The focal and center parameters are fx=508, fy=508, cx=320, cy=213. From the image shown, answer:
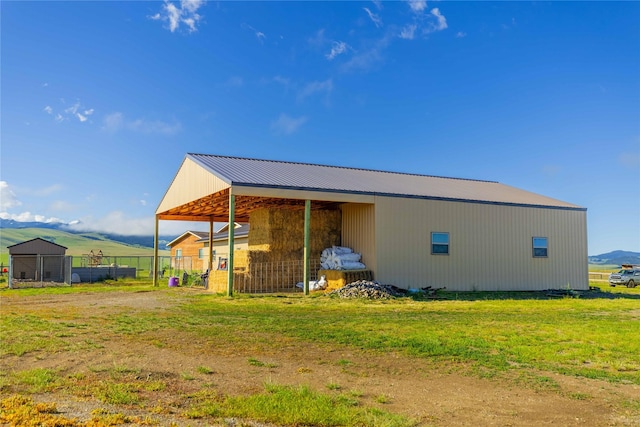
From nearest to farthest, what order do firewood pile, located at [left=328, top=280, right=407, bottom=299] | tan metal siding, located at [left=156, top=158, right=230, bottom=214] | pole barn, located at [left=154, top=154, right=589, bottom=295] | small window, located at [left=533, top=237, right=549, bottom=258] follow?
firewood pile, located at [left=328, top=280, right=407, bottom=299]
tan metal siding, located at [left=156, top=158, right=230, bottom=214]
pole barn, located at [left=154, top=154, right=589, bottom=295]
small window, located at [left=533, top=237, right=549, bottom=258]

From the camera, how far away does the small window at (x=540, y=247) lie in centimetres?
2403

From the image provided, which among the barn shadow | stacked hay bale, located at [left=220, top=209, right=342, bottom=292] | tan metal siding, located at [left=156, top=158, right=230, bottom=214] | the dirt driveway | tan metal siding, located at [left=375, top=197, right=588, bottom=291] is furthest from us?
stacked hay bale, located at [left=220, top=209, right=342, bottom=292]

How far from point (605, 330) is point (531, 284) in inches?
531

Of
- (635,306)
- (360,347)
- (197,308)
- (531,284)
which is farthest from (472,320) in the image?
(531,284)

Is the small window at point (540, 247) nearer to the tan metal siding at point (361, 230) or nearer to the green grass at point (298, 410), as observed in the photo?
the tan metal siding at point (361, 230)

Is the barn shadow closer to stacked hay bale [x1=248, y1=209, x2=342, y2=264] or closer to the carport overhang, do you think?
the carport overhang

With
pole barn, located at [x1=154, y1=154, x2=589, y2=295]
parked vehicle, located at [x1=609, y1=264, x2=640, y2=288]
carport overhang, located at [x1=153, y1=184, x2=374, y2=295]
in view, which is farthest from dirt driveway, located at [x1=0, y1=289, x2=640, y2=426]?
parked vehicle, located at [x1=609, y1=264, x2=640, y2=288]

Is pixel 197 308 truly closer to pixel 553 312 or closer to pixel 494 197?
pixel 553 312

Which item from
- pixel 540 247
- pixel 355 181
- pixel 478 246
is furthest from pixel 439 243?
pixel 540 247

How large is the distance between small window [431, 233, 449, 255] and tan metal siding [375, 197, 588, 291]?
0.19 metres

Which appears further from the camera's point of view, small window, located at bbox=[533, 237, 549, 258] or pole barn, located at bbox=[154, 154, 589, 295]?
small window, located at bbox=[533, 237, 549, 258]

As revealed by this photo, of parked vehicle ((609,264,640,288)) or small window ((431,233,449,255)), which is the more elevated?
small window ((431,233,449,255))

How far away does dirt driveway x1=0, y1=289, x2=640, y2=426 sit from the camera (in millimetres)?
5215

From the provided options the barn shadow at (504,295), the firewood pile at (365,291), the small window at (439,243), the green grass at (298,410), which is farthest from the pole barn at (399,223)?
the green grass at (298,410)
